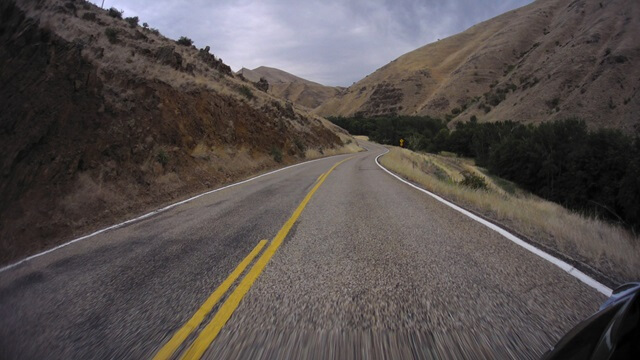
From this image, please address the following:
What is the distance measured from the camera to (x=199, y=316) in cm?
303

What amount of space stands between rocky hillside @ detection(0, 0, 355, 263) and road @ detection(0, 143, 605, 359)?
327 cm

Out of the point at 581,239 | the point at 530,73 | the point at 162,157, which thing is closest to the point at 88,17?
the point at 162,157

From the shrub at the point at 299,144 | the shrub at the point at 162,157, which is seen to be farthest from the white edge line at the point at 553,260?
the shrub at the point at 299,144

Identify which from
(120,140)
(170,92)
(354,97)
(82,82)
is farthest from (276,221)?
(354,97)

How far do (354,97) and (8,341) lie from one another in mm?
153034

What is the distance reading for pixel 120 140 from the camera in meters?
11.8

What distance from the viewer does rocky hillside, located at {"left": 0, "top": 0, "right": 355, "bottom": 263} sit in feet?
27.9

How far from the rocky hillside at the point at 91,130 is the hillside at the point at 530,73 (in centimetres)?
5167

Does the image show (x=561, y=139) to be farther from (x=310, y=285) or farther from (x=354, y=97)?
(x=354, y=97)

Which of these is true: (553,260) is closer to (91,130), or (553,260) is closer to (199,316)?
(199,316)

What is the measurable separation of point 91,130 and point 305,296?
36.4 ft

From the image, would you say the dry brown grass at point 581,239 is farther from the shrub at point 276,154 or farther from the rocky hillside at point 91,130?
the shrub at point 276,154

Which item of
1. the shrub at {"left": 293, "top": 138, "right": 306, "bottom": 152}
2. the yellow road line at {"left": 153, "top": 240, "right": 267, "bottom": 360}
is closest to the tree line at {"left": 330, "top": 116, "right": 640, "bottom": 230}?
the yellow road line at {"left": 153, "top": 240, "right": 267, "bottom": 360}

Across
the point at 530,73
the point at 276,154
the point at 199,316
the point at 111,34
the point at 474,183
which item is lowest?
the point at 474,183
